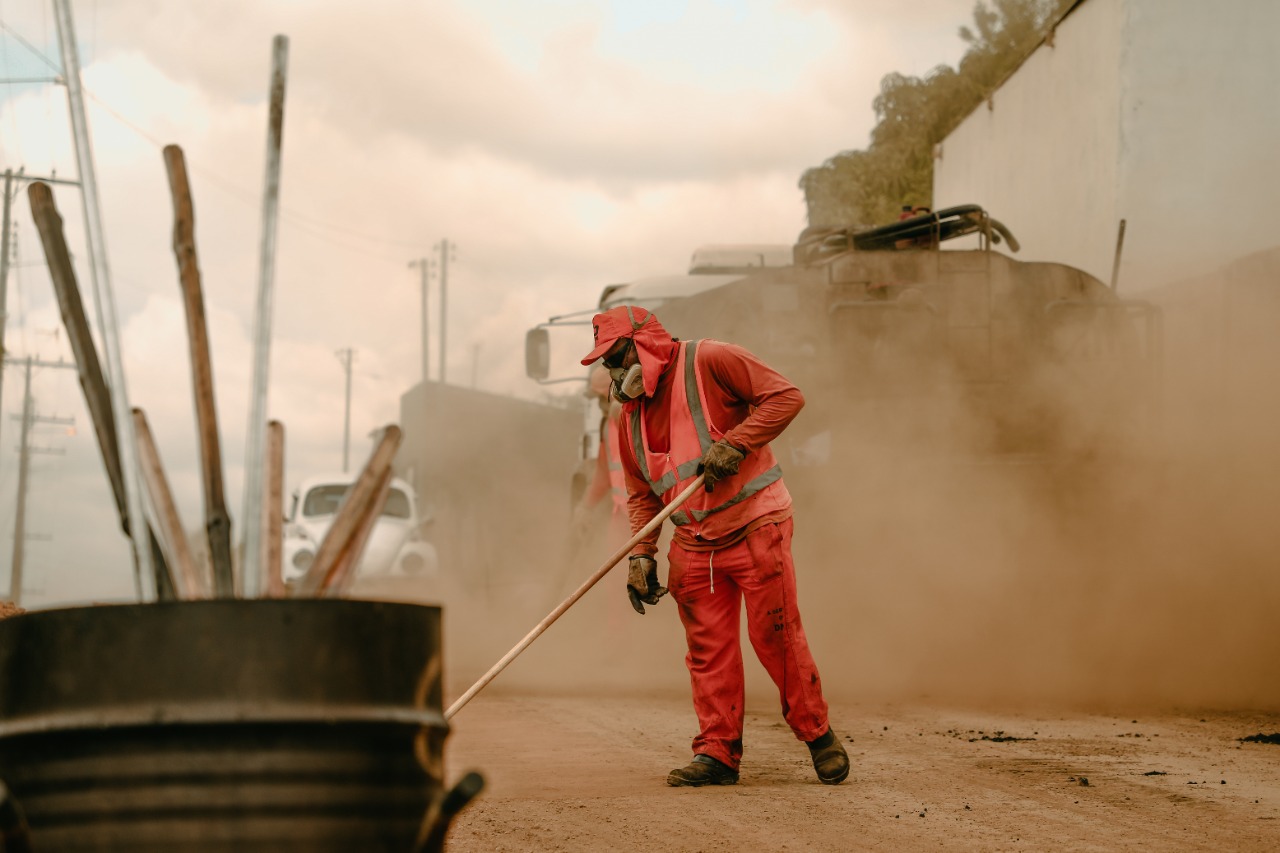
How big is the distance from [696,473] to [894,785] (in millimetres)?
1267

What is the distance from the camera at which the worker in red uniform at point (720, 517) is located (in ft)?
17.1

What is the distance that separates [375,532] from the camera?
16.3 metres

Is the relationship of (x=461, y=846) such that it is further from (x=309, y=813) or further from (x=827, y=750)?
(x=309, y=813)

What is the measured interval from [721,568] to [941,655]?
14.6 feet

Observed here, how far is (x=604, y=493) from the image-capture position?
10430 mm

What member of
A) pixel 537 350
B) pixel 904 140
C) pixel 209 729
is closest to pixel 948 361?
pixel 537 350

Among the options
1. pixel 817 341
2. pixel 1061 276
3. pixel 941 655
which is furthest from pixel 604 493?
pixel 1061 276

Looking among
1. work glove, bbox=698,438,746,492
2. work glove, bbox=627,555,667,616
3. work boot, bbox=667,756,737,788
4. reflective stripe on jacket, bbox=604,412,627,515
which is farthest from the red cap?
reflective stripe on jacket, bbox=604,412,627,515

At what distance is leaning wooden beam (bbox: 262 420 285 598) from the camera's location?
204 centimetres

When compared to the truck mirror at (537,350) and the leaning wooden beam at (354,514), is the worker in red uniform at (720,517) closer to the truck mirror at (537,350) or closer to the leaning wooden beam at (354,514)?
the leaning wooden beam at (354,514)

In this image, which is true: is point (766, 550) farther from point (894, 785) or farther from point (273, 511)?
point (273, 511)

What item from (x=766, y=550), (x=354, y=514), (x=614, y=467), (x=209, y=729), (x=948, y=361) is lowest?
(x=209, y=729)

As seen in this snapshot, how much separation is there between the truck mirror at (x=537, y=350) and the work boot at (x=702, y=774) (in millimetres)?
7660

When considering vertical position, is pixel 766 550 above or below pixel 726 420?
below
